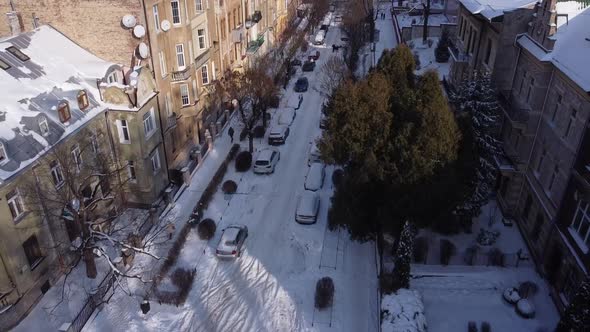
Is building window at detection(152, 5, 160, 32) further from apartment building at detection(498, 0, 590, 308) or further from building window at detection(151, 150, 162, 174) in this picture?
apartment building at detection(498, 0, 590, 308)

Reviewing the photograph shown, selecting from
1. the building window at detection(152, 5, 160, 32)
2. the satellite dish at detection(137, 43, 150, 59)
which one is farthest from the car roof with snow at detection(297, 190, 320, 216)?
the building window at detection(152, 5, 160, 32)

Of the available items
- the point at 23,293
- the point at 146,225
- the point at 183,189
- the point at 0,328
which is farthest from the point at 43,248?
the point at 183,189

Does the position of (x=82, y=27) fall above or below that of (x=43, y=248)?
above

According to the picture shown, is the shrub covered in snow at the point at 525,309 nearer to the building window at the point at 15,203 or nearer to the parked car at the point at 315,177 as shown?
the parked car at the point at 315,177

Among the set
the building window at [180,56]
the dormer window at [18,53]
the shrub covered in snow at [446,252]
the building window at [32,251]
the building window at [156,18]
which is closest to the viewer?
the building window at [32,251]

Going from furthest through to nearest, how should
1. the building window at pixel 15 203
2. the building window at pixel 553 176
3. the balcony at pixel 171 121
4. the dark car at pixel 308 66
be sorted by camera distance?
the dark car at pixel 308 66 < the balcony at pixel 171 121 < the building window at pixel 553 176 < the building window at pixel 15 203

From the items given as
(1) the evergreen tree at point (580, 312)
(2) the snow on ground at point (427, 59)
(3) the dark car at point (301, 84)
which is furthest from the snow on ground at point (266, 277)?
(2) the snow on ground at point (427, 59)

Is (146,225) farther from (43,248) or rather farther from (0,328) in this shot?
(0,328)
